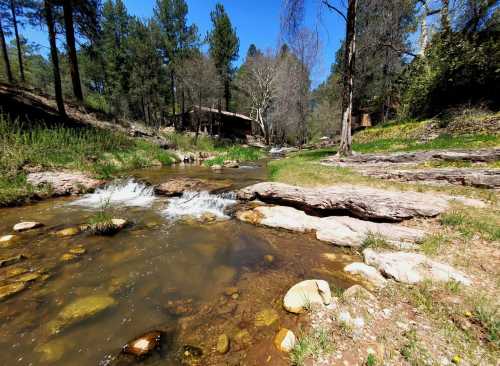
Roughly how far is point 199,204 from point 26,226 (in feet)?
14.2

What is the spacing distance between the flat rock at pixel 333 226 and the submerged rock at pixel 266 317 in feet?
7.74

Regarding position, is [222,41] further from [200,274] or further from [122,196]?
[200,274]

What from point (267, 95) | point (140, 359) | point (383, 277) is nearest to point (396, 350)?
point (383, 277)

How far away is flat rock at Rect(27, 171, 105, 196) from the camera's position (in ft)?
25.2

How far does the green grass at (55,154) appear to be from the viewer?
7203 millimetres

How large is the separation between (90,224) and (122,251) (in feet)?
5.26

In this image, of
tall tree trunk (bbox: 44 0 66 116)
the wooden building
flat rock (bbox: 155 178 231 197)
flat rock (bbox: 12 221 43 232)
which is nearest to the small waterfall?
flat rock (bbox: 155 178 231 197)

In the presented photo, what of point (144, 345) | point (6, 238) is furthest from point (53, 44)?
point (144, 345)

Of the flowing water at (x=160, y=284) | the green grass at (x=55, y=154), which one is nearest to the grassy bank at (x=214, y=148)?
the green grass at (x=55, y=154)

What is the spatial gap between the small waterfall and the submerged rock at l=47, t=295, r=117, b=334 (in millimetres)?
3347

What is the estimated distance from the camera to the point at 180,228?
218 inches

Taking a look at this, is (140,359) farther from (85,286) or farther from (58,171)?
(58,171)

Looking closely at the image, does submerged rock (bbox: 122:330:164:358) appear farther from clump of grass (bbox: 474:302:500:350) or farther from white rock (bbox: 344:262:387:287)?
clump of grass (bbox: 474:302:500:350)

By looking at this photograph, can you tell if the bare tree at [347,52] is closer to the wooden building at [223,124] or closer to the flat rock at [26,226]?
the flat rock at [26,226]
